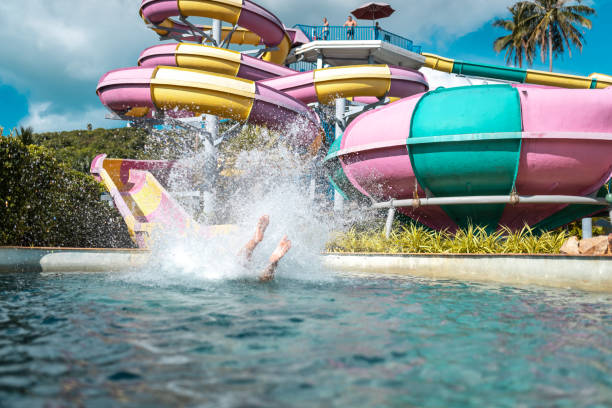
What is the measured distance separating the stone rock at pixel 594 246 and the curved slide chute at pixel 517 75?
18429mm

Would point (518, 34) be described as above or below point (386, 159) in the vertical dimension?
above

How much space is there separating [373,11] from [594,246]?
2245cm

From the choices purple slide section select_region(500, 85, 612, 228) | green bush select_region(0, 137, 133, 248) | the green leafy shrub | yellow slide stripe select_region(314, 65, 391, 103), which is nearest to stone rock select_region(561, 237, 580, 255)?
the green leafy shrub

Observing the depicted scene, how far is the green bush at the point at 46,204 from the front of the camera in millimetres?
10602

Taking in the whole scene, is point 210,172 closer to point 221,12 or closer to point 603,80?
point 221,12

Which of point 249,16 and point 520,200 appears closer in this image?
point 520,200

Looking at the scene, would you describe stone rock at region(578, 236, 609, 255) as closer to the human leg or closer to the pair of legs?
the pair of legs

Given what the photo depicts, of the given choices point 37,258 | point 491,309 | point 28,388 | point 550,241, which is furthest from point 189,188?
point 28,388

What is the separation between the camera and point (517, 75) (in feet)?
83.9

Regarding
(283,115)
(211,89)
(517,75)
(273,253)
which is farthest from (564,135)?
(517,75)

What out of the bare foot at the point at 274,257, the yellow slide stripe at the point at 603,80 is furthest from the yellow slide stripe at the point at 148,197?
the yellow slide stripe at the point at 603,80

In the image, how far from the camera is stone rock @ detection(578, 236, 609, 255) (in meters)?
7.57

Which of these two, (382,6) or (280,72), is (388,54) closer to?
(382,6)

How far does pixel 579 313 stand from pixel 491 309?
0.87 meters
